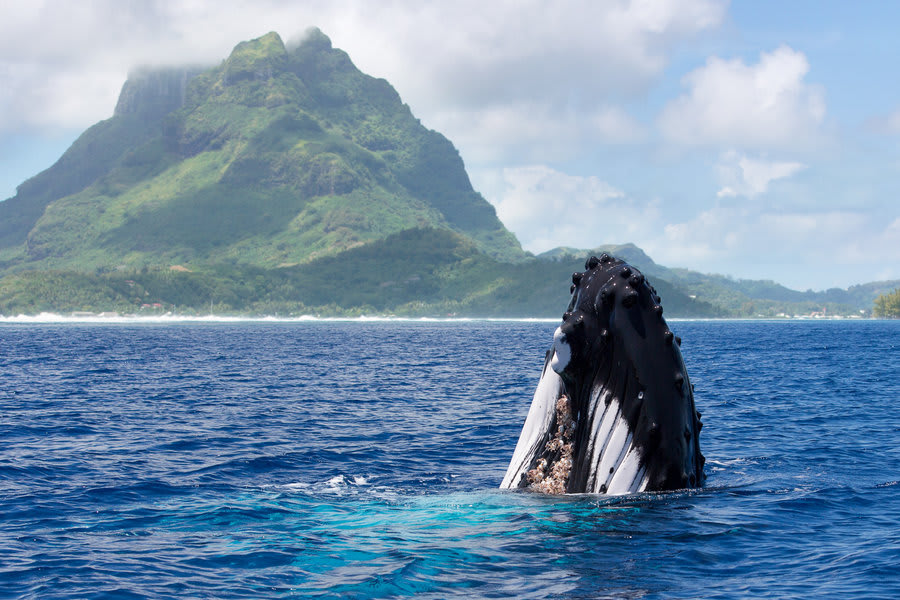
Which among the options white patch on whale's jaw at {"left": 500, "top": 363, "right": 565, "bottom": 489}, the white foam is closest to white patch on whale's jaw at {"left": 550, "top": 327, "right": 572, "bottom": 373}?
white patch on whale's jaw at {"left": 500, "top": 363, "right": 565, "bottom": 489}

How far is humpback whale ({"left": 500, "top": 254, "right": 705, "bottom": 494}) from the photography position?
7965mm

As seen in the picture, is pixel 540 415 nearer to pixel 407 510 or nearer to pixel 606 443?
pixel 606 443

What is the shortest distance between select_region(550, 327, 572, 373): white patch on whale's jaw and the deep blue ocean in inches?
61.3

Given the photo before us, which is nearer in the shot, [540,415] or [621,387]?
[621,387]

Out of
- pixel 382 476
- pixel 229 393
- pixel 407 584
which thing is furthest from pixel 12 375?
pixel 407 584

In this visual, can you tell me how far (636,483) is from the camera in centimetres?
826

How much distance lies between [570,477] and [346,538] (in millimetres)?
2669

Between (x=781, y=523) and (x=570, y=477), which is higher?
(x=570, y=477)

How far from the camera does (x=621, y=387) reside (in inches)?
319

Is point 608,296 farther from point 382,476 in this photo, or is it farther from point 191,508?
point 382,476

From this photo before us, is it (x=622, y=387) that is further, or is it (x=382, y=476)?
(x=382, y=476)

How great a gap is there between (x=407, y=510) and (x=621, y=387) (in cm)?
420

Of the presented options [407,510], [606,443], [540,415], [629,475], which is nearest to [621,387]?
[606,443]

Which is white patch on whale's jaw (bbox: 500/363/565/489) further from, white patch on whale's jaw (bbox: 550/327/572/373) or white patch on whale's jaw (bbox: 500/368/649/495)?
white patch on whale's jaw (bbox: 550/327/572/373)
